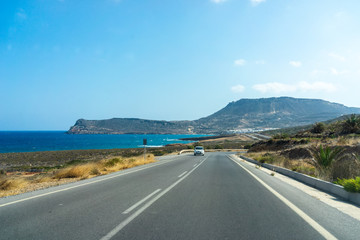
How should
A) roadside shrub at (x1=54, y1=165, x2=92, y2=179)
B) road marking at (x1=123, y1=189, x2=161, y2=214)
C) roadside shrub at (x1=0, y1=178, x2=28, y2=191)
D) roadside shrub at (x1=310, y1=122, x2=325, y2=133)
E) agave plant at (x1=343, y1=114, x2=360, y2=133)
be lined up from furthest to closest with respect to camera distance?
roadside shrub at (x1=310, y1=122, x2=325, y2=133) < agave plant at (x1=343, y1=114, x2=360, y2=133) < roadside shrub at (x1=54, y1=165, x2=92, y2=179) < roadside shrub at (x1=0, y1=178, x2=28, y2=191) < road marking at (x1=123, y1=189, x2=161, y2=214)

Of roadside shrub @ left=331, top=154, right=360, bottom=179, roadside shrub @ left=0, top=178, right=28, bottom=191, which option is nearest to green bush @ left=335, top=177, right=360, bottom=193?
roadside shrub @ left=331, top=154, right=360, bottom=179

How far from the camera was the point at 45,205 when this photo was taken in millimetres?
7785

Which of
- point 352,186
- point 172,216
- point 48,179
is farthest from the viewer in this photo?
point 48,179

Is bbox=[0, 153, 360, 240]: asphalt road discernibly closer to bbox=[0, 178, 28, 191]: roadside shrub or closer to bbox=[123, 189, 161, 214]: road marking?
bbox=[123, 189, 161, 214]: road marking

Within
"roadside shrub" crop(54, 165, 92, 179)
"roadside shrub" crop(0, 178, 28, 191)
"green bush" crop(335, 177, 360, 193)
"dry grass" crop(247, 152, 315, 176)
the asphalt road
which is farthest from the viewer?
"dry grass" crop(247, 152, 315, 176)

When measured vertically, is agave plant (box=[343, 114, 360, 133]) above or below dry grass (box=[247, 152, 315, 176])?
above

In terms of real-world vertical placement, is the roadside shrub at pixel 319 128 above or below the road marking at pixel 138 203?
above

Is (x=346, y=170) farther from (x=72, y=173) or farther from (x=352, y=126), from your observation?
(x=352, y=126)

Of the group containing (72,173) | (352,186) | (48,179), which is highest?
(352,186)

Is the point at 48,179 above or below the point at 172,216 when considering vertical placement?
below

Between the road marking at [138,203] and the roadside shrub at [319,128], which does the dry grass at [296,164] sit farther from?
the roadside shrub at [319,128]

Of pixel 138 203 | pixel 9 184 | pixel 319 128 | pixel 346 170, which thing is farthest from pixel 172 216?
pixel 319 128

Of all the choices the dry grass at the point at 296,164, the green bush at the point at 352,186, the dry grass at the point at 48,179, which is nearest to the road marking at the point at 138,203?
the dry grass at the point at 48,179

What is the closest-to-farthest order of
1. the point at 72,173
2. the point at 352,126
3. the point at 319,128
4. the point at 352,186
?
the point at 352,186, the point at 72,173, the point at 352,126, the point at 319,128
